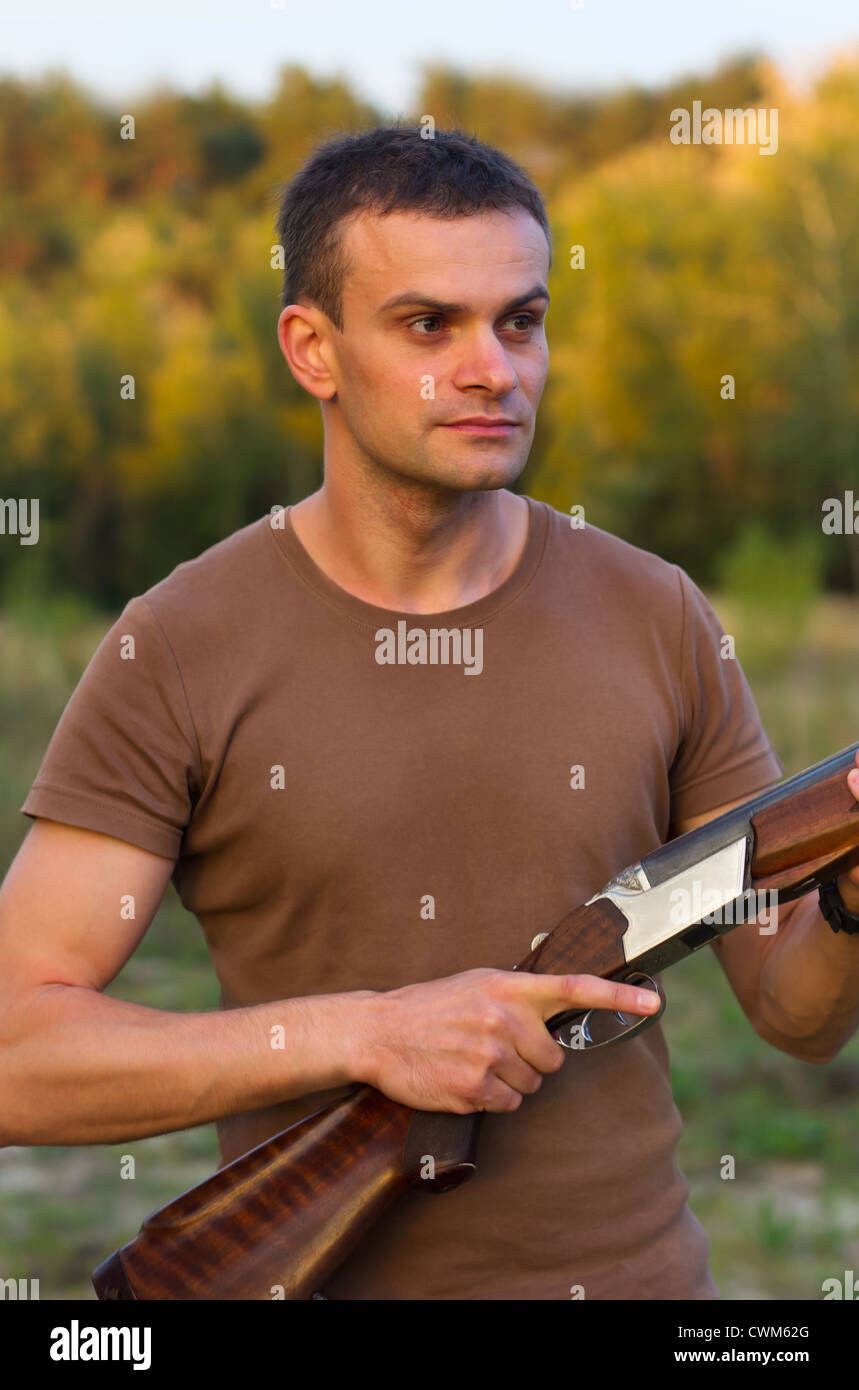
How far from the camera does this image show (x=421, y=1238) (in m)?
2.28

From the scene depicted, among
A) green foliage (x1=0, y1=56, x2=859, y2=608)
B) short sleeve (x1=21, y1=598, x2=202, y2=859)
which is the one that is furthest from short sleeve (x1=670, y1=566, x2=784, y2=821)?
green foliage (x1=0, y1=56, x2=859, y2=608)

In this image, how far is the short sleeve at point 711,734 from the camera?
2477 mm

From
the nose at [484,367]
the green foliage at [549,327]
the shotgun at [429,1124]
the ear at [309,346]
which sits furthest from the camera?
the green foliage at [549,327]

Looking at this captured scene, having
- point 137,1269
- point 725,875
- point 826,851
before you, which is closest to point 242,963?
point 137,1269

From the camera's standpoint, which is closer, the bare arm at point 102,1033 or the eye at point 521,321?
the bare arm at point 102,1033

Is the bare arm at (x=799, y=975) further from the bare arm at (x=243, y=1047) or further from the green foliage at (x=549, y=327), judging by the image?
the green foliage at (x=549, y=327)

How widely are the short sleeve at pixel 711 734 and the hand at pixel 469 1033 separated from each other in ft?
1.41

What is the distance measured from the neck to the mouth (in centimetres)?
15

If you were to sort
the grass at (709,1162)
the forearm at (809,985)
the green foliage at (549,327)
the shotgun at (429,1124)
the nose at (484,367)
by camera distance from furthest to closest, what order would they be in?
the green foliage at (549,327), the grass at (709,1162), the forearm at (809,985), the nose at (484,367), the shotgun at (429,1124)

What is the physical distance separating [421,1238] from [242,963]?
51cm

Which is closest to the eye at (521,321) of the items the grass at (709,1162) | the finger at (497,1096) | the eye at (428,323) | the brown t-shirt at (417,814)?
the eye at (428,323)

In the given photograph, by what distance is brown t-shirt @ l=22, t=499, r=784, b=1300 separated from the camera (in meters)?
2.28

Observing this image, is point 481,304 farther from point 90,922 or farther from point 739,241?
point 739,241

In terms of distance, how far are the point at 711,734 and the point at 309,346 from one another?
3.09ft
